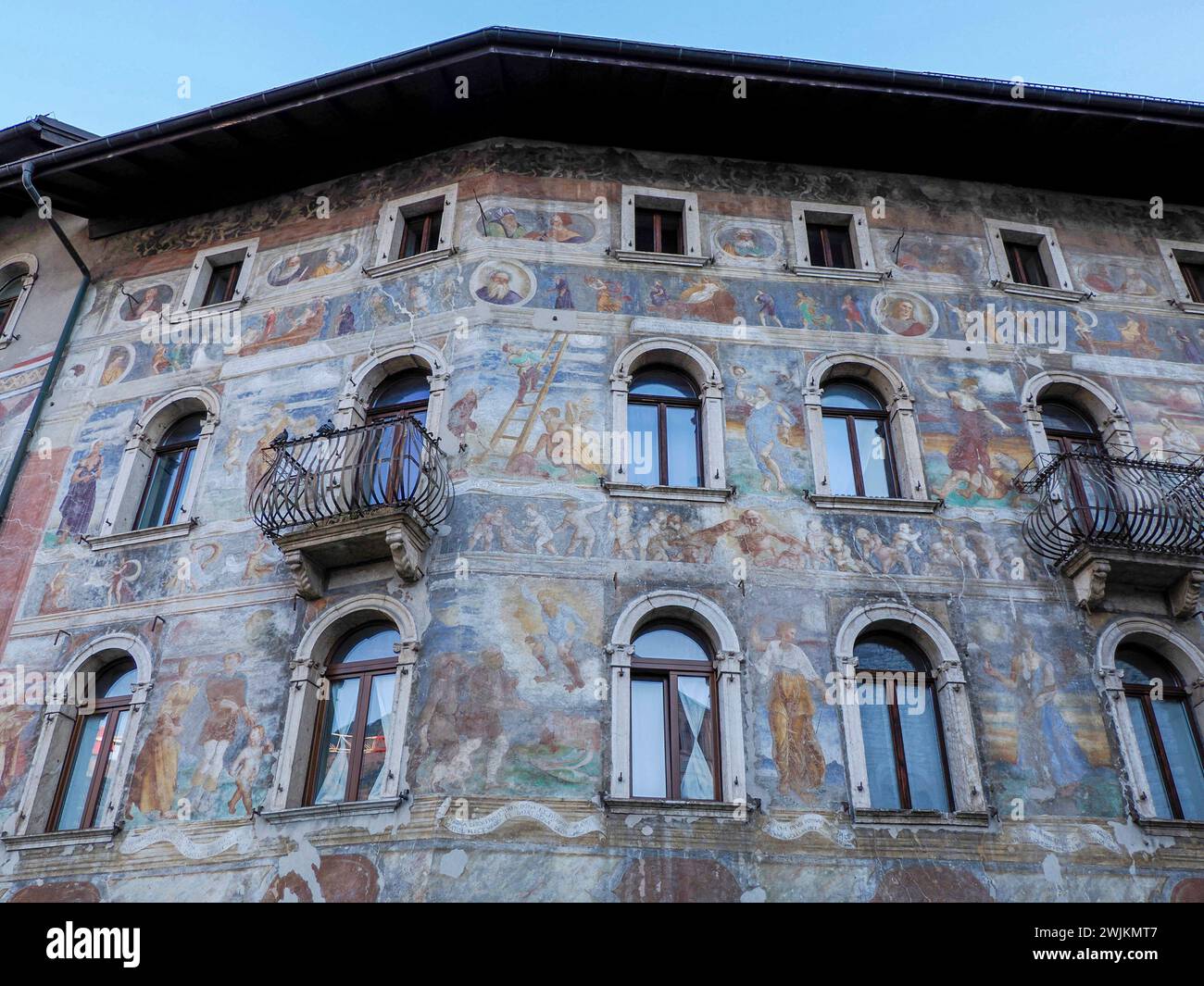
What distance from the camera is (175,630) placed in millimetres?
11406

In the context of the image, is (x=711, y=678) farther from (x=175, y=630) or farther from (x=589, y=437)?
(x=175, y=630)

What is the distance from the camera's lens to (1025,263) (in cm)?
1457

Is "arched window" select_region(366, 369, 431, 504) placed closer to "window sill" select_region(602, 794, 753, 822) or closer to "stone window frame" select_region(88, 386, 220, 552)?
"stone window frame" select_region(88, 386, 220, 552)

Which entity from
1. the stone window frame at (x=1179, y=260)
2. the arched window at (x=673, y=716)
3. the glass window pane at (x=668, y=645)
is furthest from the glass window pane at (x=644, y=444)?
the stone window frame at (x=1179, y=260)

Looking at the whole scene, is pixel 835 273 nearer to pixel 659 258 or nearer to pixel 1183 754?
pixel 659 258

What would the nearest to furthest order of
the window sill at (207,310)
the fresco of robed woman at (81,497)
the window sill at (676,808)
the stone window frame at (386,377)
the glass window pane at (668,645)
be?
the window sill at (676,808), the glass window pane at (668,645), the stone window frame at (386,377), the fresco of robed woman at (81,497), the window sill at (207,310)

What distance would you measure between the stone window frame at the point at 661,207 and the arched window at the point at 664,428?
144cm

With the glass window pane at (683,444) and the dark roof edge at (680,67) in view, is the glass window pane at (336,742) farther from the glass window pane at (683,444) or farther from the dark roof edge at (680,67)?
the dark roof edge at (680,67)

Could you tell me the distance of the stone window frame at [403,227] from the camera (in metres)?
13.4

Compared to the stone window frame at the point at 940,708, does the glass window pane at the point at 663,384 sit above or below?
above

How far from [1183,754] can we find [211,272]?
1250 cm

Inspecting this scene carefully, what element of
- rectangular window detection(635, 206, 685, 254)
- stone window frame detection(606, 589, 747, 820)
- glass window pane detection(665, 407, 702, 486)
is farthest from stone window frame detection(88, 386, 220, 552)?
rectangular window detection(635, 206, 685, 254)

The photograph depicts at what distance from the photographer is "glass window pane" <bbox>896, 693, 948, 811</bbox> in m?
10.1

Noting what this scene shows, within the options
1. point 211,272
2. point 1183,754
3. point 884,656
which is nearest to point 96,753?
point 211,272
